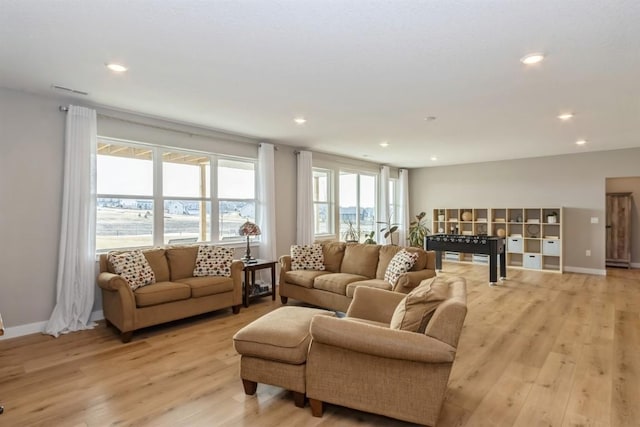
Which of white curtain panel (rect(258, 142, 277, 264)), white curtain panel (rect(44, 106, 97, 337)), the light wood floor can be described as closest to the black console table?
the light wood floor

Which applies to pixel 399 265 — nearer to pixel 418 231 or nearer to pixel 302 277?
pixel 302 277

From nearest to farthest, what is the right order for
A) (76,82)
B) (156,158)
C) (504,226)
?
(76,82)
(156,158)
(504,226)

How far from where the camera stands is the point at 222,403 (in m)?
2.40

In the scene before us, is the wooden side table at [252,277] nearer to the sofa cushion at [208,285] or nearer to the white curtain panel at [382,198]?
the sofa cushion at [208,285]

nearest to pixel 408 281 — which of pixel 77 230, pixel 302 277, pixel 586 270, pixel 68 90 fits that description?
pixel 302 277

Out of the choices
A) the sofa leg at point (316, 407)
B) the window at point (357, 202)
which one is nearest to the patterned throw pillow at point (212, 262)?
the sofa leg at point (316, 407)

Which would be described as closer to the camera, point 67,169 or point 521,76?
point 521,76

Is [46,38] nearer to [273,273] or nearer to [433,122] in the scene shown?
[273,273]

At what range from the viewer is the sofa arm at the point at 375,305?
2.81 meters

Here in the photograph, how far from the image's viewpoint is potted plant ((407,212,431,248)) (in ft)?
28.9

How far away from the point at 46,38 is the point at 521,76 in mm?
3807

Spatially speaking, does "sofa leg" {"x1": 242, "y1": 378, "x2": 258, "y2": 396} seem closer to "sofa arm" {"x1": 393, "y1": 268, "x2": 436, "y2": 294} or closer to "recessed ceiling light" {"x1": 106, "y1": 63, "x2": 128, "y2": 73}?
"sofa arm" {"x1": 393, "y1": 268, "x2": 436, "y2": 294}

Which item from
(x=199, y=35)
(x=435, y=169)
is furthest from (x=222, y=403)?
(x=435, y=169)

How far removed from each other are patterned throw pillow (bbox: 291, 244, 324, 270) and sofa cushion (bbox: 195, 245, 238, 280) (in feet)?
3.01
